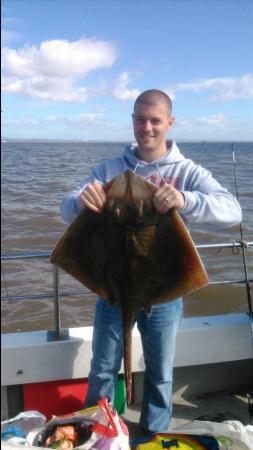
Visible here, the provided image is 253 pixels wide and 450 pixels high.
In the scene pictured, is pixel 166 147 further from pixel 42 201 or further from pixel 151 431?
pixel 42 201

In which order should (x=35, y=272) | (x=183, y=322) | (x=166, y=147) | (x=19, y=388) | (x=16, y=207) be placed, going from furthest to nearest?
(x=16, y=207) → (x=35, y=272) → (x=183, y=322) → (x=19, y=388) → (x=166, y=147)

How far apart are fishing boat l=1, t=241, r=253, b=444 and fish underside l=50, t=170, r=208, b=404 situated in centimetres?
85

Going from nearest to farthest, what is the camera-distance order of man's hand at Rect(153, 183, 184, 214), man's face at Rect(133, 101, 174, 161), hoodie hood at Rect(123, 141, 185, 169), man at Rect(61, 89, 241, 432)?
man's hand at Rect(153, 183, 184, 214), man at Rect(61, 89, 241, 432), man's face at Rect(133, 101, 174, 161), hoodie hood at Rect(123, 141, 185, 169)

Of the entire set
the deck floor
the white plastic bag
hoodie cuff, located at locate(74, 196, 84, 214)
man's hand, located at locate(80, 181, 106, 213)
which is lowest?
the deck floor

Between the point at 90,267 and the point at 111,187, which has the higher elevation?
the point at 111,187

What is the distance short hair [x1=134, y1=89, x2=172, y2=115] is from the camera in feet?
8.86

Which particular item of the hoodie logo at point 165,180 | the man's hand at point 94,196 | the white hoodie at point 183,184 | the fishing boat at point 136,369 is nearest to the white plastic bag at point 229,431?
the fishing boat at point 136,369

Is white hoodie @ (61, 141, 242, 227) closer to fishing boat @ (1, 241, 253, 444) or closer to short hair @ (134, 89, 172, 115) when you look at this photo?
short hair @ (134, 89, 172, 115)

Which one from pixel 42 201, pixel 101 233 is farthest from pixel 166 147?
pixel 42 201

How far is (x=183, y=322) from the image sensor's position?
3889mm

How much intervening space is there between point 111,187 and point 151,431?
1985 millimetres

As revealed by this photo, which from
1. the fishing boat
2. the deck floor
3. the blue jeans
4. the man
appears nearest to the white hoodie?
the man

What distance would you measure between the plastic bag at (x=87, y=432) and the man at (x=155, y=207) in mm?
220

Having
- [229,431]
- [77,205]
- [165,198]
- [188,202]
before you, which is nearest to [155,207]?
[165,198]
